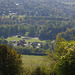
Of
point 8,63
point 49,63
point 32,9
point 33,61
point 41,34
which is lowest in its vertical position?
point 41,34

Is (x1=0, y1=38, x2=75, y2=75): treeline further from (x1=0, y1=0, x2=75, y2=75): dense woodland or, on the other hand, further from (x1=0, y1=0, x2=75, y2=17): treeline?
(x1=0, y1=0, x2=75, y2=17): treeline

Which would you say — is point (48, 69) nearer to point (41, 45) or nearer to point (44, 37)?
point (41, 45)

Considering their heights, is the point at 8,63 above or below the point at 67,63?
below

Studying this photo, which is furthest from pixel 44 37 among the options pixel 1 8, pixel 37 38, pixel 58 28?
pixel 1 8

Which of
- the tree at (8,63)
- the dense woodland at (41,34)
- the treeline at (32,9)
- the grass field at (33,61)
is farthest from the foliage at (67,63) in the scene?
the treeline at (32,9)

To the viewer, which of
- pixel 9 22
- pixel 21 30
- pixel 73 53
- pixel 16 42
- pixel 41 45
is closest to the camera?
pixel 73 53

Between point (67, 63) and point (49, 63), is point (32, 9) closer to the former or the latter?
point (49, 63)

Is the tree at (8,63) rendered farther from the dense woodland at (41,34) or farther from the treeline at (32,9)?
the treeline at (32,9)

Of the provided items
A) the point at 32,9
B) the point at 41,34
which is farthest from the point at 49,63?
the point at 32,9
